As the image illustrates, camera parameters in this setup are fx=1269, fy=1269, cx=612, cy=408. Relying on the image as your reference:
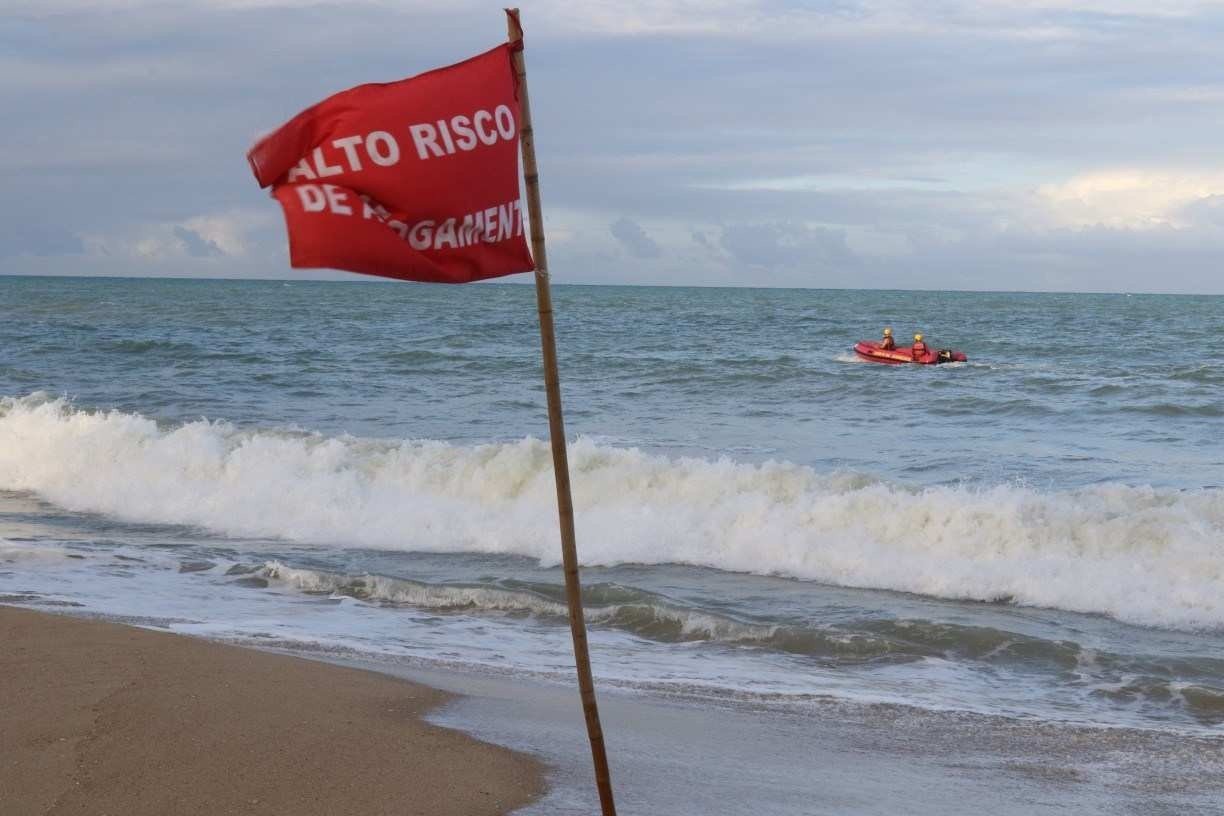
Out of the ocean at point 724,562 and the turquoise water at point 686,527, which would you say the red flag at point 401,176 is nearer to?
the ocean at point 724,562

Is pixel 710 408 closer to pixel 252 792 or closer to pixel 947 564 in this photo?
pixel 947 564

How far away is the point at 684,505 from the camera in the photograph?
41.7ft

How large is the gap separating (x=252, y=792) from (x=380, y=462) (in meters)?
10.6


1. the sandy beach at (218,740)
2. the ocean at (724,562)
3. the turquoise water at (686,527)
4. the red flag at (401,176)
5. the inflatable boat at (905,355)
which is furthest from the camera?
the inflatable boat at (905,355)

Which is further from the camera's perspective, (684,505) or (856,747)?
(684,505)

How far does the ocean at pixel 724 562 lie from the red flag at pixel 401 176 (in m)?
2.23

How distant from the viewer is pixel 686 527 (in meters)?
12.0

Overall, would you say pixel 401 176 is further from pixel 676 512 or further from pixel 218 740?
pixel 676 512

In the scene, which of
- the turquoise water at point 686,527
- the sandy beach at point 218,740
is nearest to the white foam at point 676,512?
the turquoise water at point 686,527

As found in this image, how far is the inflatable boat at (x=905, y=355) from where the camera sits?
28.6m

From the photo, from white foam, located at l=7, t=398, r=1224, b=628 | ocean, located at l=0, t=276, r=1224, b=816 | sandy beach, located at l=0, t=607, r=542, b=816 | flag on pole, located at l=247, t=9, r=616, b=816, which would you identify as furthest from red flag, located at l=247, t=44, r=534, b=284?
white foam, located at l=7, t=398, r=1224, b=628

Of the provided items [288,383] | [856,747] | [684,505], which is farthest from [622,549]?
[288,383]

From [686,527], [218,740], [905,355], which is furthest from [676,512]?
[905,355]

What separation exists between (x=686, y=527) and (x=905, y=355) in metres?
18.7
